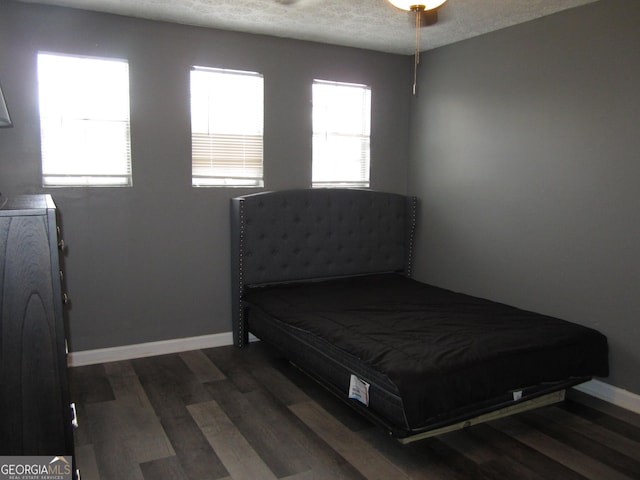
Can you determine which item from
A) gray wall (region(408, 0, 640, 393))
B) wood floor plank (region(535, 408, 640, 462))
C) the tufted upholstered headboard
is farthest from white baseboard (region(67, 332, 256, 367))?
wood floor plank (region(535, 408, 640, 462))

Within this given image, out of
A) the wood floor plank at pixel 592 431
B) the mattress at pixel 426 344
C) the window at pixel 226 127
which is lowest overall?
the wood floor plank at pixel 592 431

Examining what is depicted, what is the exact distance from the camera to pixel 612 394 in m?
3.12

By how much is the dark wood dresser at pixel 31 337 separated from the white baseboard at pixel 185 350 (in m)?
1.45

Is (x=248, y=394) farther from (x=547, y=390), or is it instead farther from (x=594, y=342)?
(x=594, y=342)

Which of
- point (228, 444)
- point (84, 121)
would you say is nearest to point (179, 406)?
point (228, 444)

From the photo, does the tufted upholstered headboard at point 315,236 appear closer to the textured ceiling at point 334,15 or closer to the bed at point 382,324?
the bed at point 382,324

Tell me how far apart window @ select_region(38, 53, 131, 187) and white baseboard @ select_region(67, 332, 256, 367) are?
1191 mm

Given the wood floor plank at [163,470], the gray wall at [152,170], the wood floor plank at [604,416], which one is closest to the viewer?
the wood floor plank at [163,470]

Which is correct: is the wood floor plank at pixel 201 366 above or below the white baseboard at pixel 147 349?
below

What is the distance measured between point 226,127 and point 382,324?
1.99 m

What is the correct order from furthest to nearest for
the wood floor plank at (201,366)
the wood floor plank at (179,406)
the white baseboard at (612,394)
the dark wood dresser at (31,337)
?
the wood floor plank at (201,366) < the white baseboard at (612,394) < the wood floor plank at (179,406) < the dark wood dresser at (31,337)

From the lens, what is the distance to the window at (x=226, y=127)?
3.88 m

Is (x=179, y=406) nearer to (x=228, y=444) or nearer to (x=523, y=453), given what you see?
(x=228, y=444)

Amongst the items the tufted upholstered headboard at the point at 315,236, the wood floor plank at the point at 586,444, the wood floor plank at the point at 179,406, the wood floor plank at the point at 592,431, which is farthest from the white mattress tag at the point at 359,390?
the tufted upholstered headboard at the point at 315,236
